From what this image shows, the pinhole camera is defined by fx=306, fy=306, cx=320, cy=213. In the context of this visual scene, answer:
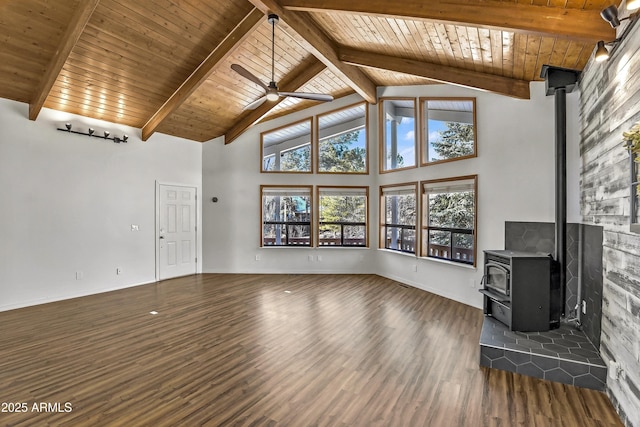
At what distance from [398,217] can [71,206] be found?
227 inches

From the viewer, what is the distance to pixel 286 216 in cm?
695

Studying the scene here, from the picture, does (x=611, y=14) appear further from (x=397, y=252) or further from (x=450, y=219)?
(x=397, y=252)

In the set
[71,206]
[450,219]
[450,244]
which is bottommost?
[450,244]

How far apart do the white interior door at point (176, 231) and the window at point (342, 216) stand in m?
2.84

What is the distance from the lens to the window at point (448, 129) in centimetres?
478

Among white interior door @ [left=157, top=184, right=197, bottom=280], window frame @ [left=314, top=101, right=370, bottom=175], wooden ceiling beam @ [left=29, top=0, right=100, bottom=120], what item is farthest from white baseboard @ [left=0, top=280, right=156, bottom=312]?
window frame @ [left=314, top=101, right=370, bottom=175]

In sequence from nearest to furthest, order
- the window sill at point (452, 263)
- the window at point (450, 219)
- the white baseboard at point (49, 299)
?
the white baseboard at point (49, 299) → the window sill at point (452, 263) → the window at point (450, 219)

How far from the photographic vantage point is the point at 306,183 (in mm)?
6801

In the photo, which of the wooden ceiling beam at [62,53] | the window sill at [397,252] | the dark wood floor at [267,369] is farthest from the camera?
the window sill at [397,252]

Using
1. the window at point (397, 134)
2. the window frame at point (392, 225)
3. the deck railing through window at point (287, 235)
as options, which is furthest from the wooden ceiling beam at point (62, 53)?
the window frame at point (392, 225)

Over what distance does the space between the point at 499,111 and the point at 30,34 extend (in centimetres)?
590

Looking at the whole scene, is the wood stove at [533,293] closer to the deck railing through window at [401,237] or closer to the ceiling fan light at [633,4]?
the ceiling fan light at [633,4]

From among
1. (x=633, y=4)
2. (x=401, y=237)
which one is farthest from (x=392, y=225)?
(x=633, y=4)

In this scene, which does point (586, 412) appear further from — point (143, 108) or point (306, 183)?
point (143, 108)
